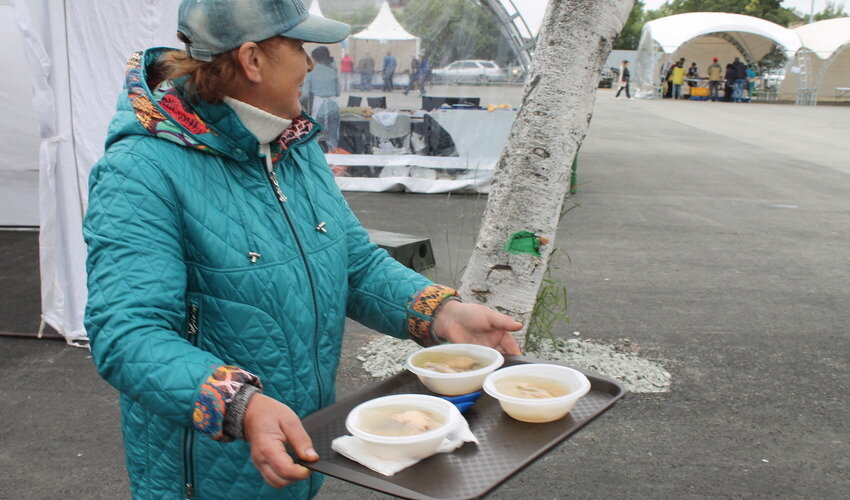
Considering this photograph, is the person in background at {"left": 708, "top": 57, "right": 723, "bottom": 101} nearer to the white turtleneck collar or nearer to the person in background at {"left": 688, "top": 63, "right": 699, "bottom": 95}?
the person in background at {"left": 688, "top": 63, "right": 699, "bottom": 95}

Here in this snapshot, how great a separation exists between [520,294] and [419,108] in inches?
325

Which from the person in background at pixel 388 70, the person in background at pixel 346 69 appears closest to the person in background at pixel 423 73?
the person in background at pixel 388 70

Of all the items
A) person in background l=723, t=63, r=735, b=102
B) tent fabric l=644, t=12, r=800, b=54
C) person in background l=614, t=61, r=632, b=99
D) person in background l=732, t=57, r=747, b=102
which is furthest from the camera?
person in background l=614, t=61, r=632, b=99

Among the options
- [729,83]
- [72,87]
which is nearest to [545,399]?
[72,87]

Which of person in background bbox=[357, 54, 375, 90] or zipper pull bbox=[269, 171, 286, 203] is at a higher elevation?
person in background bbox=[357, 54, 375, 90]

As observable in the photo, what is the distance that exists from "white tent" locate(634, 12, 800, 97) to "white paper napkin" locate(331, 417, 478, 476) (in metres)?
37.8

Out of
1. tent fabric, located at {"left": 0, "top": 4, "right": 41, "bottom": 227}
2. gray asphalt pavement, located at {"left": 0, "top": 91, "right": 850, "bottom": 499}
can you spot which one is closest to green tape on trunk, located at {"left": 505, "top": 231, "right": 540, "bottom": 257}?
gray asphalt pavement, located at {"left": 0, "top": 91, "right": 850, "bottom": 499}

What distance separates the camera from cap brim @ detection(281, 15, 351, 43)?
171cm

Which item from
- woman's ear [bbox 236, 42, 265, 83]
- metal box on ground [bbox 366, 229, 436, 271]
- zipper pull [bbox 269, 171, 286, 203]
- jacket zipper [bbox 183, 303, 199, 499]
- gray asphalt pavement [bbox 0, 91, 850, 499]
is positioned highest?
woman's ear [bbox 236, 42, 265, 83]

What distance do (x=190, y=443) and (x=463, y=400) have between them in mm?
645

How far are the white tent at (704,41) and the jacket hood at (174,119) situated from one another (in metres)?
37.7

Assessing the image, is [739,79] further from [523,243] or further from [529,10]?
[523,243]

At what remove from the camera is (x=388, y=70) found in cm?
1153

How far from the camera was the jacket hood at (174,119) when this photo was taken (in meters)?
1.64
